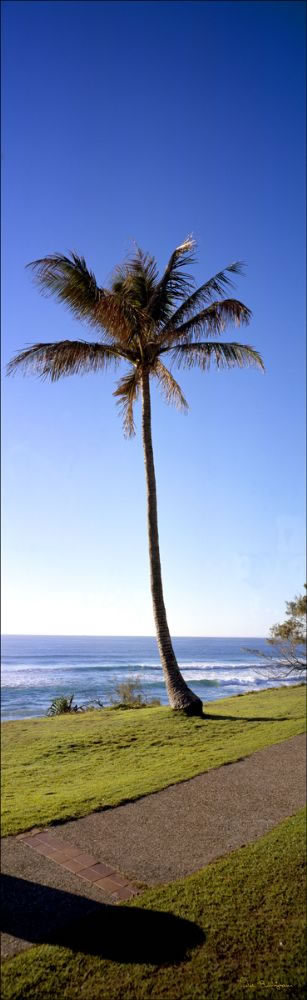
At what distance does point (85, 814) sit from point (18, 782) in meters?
1.22

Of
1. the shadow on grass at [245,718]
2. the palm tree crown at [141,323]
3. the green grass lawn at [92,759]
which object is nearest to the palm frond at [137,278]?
the palm tree crown at [141,323]

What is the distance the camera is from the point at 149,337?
28.3 ft

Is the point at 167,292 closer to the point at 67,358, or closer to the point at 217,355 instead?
the point at 217,355

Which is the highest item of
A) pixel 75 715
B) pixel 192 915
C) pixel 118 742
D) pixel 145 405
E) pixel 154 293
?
pixel 154 293

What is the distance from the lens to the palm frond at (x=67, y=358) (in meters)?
5.24

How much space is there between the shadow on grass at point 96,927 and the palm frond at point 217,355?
220 inches

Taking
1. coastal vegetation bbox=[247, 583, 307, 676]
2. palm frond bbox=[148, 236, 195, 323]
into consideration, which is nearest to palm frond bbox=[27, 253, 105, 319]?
palm frond bbox=[148, 236, 195, 323]

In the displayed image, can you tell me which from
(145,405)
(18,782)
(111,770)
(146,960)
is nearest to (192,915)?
(146,960)

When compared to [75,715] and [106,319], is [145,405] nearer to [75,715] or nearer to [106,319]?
[106,319]

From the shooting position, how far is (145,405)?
992 centimetres

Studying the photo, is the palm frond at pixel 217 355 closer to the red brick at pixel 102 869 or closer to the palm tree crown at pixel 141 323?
the palm tree crown at pixel 141 323

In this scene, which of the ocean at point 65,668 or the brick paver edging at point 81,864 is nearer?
the ocean at point 65,668

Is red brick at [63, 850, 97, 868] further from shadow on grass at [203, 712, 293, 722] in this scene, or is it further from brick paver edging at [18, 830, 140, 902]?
shadow on grass at [203, 712, 293, 722]

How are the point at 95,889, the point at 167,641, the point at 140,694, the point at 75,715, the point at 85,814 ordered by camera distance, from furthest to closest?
the point at 167,641
the point at 85,814
the point at 140,694
the point at 95,889
the point at 75,715
